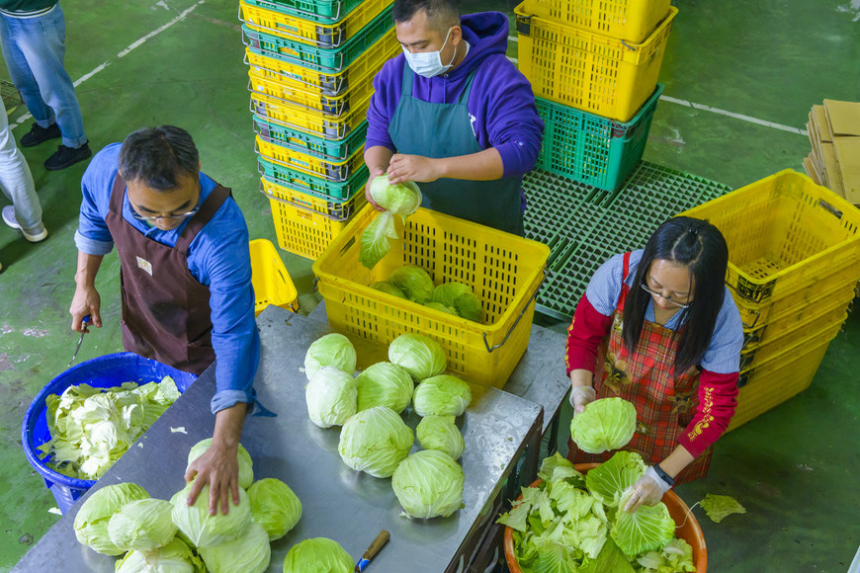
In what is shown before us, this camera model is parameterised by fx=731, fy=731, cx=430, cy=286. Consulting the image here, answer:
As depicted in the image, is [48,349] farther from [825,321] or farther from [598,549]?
[825,321]

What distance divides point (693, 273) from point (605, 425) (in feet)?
2.07

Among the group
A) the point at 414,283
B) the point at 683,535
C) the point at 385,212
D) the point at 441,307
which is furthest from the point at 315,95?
the point at 683,535

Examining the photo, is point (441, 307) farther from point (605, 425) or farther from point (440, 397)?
point (605, 425)

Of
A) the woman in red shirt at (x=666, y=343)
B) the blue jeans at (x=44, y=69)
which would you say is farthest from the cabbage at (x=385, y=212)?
the blue jeans at (x=44, y=69)

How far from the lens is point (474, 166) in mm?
2879

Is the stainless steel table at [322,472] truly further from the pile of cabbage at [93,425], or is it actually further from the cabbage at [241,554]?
the pile of cabbage at [93,425]

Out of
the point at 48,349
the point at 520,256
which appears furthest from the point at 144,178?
the point at 48,349

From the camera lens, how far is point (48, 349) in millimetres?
4500

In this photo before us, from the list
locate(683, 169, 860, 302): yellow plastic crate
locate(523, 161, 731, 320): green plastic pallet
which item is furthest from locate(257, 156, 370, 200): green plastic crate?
locate(683, 169, 860, 302): yellow plastic crate

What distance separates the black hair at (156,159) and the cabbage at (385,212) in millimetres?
824

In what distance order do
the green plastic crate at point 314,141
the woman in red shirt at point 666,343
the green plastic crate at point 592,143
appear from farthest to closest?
the green plastic crate at point 592,143 < the green plastic crate at point 314,141 < the woman in red shirt at point 666,343

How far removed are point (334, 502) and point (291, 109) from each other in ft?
8.75

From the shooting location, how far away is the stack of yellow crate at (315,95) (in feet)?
13.0

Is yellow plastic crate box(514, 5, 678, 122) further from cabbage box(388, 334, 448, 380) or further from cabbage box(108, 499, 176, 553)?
cabbage box(108, 499, 176, 553)
